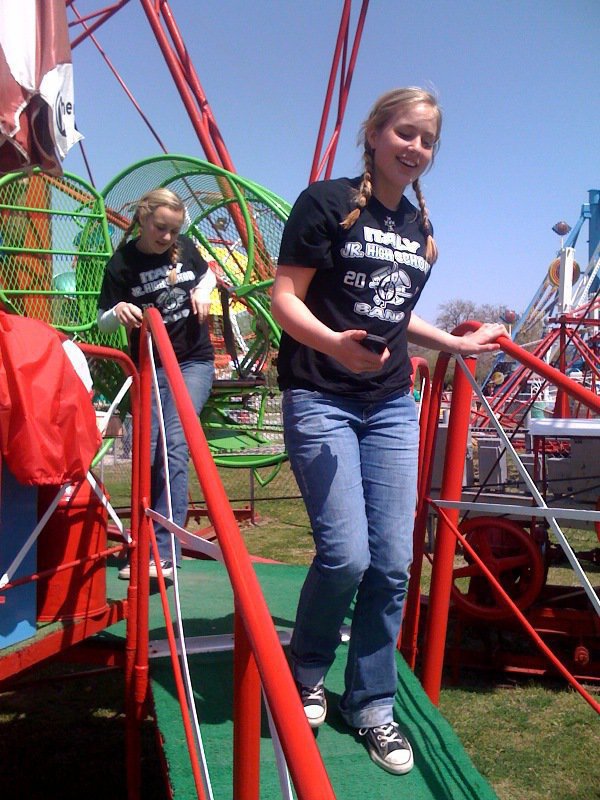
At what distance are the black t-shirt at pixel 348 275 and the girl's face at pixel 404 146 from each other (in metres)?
0.07

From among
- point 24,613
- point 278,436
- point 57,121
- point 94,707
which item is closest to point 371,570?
point 24,613

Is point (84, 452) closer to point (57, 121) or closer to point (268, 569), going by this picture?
point (57, 121)

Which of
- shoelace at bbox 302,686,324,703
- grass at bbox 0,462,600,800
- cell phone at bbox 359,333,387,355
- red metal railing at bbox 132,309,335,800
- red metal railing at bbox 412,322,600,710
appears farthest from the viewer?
grass at bbox 0,462,600,800

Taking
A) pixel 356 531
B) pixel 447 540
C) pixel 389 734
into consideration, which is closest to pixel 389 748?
pixel 389 734

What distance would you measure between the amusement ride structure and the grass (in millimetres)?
234

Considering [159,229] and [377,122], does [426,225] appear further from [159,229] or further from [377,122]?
[159,229]

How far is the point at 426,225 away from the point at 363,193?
0.93 ft

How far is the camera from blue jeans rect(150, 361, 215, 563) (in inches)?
127

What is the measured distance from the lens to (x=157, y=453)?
3303mm

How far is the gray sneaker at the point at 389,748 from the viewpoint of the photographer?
1985 mm

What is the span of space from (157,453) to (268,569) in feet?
3.09

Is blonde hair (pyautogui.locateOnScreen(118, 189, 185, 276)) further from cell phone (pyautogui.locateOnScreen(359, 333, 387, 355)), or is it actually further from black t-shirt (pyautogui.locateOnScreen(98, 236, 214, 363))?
cell phone (pyautogui.locateOnScreen(359, 333, 387, 355))

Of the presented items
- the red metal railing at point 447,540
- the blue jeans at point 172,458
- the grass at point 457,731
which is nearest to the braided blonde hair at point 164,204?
the blue jeans at point 172,458

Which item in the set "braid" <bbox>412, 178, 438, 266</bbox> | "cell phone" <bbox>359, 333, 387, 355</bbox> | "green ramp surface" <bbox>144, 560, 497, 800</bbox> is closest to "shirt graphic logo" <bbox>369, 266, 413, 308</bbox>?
"braid" <bbox>412, 178, 438, 266</bbox>
